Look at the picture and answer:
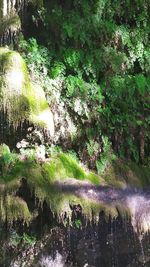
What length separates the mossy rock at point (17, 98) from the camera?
5.27 m

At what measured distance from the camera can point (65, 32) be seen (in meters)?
6.53

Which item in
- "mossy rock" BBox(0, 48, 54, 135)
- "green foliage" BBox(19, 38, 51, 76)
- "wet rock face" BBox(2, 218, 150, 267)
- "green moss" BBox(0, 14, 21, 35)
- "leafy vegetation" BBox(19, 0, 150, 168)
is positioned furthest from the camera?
"leafy vegetation" BBox(19, 0, 150, 168)

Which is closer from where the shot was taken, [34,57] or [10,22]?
[10,22]

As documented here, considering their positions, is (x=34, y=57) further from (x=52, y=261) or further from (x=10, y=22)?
(x=52, y=261)

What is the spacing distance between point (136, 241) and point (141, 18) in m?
3.40

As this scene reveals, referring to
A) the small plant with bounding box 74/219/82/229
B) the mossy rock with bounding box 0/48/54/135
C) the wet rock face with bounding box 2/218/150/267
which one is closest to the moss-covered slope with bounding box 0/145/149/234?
the small plant with bounding box 74/219/82/229

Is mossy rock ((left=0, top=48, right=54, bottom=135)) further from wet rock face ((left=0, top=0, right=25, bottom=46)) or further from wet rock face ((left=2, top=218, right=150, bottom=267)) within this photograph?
wet rock face ((left=2, top=218, right=150, bottom=267))

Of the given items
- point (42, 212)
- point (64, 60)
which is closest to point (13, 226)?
point (42, 212)

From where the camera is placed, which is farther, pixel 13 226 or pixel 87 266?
pixel 87 266

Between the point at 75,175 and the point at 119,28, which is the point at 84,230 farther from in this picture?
the point at 119,28

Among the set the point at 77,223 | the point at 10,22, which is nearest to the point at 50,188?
the point at 77,223

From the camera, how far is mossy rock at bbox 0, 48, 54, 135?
5270mm

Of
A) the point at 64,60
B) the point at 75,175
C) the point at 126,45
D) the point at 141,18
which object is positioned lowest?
the point at 75,175

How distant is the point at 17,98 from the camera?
530 centimetres
